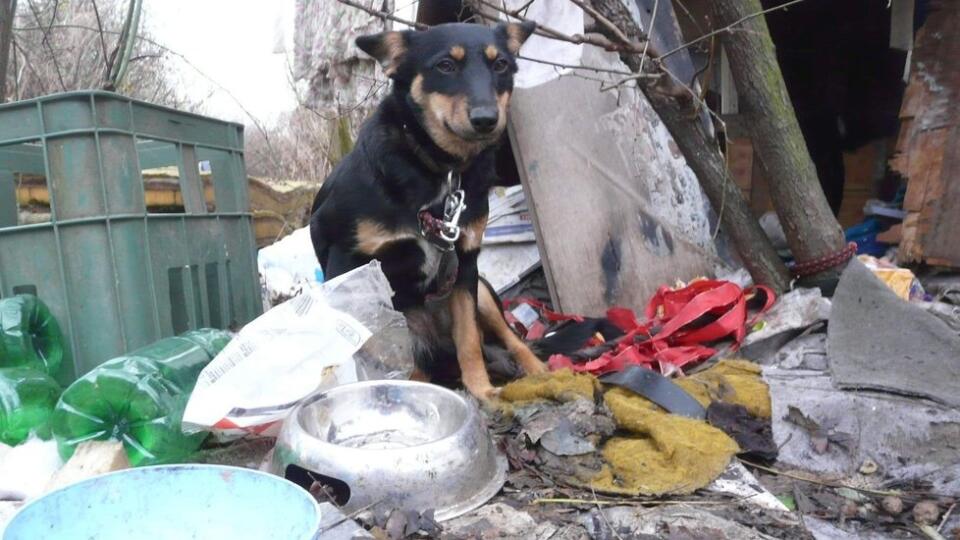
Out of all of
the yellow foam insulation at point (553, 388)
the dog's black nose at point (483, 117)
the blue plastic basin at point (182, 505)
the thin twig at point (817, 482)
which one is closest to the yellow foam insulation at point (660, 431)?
the yellow foam insulation at point (553, 388)

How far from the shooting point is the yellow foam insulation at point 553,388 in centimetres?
256

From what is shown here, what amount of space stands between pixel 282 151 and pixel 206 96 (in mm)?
2365

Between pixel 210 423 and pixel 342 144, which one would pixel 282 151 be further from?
pixel 210 423

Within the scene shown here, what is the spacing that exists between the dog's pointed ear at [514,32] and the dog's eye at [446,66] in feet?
1.01

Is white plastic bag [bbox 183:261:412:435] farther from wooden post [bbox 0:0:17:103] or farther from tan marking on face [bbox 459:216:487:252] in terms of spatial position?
wooden post [bbox 0:0:17:103]

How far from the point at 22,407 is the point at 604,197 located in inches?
114

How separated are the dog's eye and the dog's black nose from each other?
239 millimetres

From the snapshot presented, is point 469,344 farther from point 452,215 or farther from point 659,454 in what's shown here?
point 659,454

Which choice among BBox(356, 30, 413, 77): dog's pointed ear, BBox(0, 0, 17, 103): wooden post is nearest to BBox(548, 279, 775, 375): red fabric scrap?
BBox(356, 30, 413, 77): dog's pointed ear

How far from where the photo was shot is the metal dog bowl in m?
1.95

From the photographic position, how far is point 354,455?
196cm

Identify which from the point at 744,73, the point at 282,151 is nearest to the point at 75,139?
the point at 744,73

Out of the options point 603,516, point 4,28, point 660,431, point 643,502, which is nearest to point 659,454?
point 660,431

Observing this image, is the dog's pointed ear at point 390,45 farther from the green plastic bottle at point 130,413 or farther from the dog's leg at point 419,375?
the green plastic bottle at point 130,413
